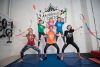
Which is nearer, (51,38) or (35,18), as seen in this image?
(51,38)

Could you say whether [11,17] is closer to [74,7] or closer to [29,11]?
[29,11]

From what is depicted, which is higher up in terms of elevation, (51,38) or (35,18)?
(35,18)

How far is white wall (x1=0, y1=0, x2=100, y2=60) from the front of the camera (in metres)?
4.02

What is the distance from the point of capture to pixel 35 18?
168 inches

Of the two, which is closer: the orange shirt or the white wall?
the orange shirt

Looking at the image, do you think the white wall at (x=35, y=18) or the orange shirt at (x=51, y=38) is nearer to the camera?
the orange shirt at (x=51, y=38)

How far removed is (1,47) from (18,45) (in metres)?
0.57

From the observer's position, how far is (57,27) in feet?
12.4

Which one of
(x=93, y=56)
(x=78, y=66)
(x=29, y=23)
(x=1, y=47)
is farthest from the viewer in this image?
(x=29, y=23)

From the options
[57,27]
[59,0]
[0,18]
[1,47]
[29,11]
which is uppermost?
[59,0]

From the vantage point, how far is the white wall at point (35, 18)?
4.02 meters

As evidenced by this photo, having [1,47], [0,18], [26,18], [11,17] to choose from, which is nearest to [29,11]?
[26,18]

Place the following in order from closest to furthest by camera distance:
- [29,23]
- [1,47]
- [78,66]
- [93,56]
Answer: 1. [78,66]
2. [93,56]
3. [1,47]
4. [29,23]

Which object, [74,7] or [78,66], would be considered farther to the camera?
[74,7]
